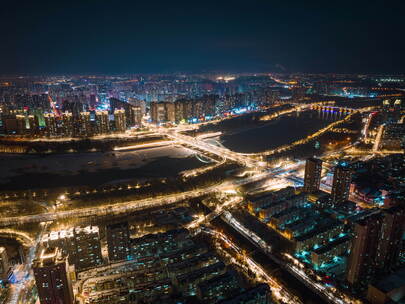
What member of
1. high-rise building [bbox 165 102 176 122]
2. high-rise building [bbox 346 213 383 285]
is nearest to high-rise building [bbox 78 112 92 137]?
high-rise building [bbox 165 102 176 122]

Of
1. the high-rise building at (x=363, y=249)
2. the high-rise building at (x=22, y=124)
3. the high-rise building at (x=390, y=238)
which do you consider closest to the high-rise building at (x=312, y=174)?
the high-rise building at (x=390, y=238)

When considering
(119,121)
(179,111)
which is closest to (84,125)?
(119,121)

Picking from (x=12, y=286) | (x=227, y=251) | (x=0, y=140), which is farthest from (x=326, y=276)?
(x=0, y=140)

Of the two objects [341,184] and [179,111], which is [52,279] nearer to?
[341,184]

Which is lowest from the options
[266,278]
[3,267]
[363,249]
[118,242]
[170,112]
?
[266,278]

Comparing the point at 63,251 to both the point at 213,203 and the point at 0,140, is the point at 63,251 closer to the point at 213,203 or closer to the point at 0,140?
the point at 213,203

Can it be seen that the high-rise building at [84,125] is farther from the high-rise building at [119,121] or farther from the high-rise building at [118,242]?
the high-rise building at [118,242]
